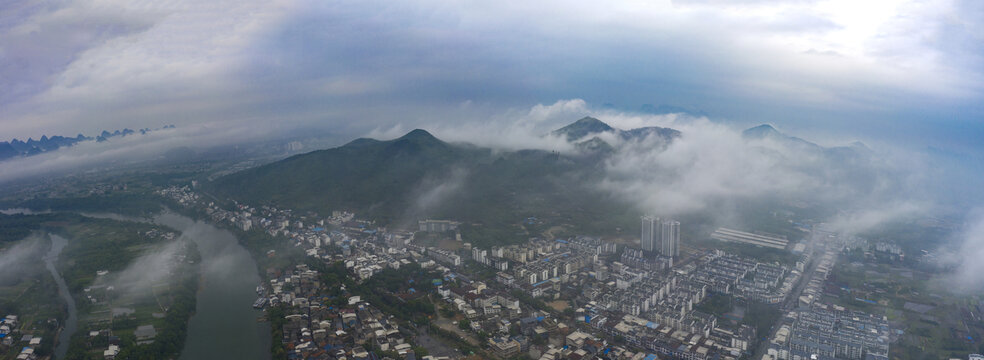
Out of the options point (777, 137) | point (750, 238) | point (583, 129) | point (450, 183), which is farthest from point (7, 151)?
point (777, 137)

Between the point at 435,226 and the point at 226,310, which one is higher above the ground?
the point at 435,226

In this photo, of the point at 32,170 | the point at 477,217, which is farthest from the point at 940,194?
the point at 32,170

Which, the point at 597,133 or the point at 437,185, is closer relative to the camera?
the point at 437,185

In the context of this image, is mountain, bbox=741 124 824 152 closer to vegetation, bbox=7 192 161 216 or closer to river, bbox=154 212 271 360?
river, bbox=154 212 271 360

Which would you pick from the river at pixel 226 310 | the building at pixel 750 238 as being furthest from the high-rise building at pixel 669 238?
the river at pixel 226 310

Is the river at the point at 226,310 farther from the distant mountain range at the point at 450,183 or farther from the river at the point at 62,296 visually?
the distant mountain range at the point at 450,183

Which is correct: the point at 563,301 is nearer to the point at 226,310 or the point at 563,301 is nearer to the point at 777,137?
the point at 226,310
